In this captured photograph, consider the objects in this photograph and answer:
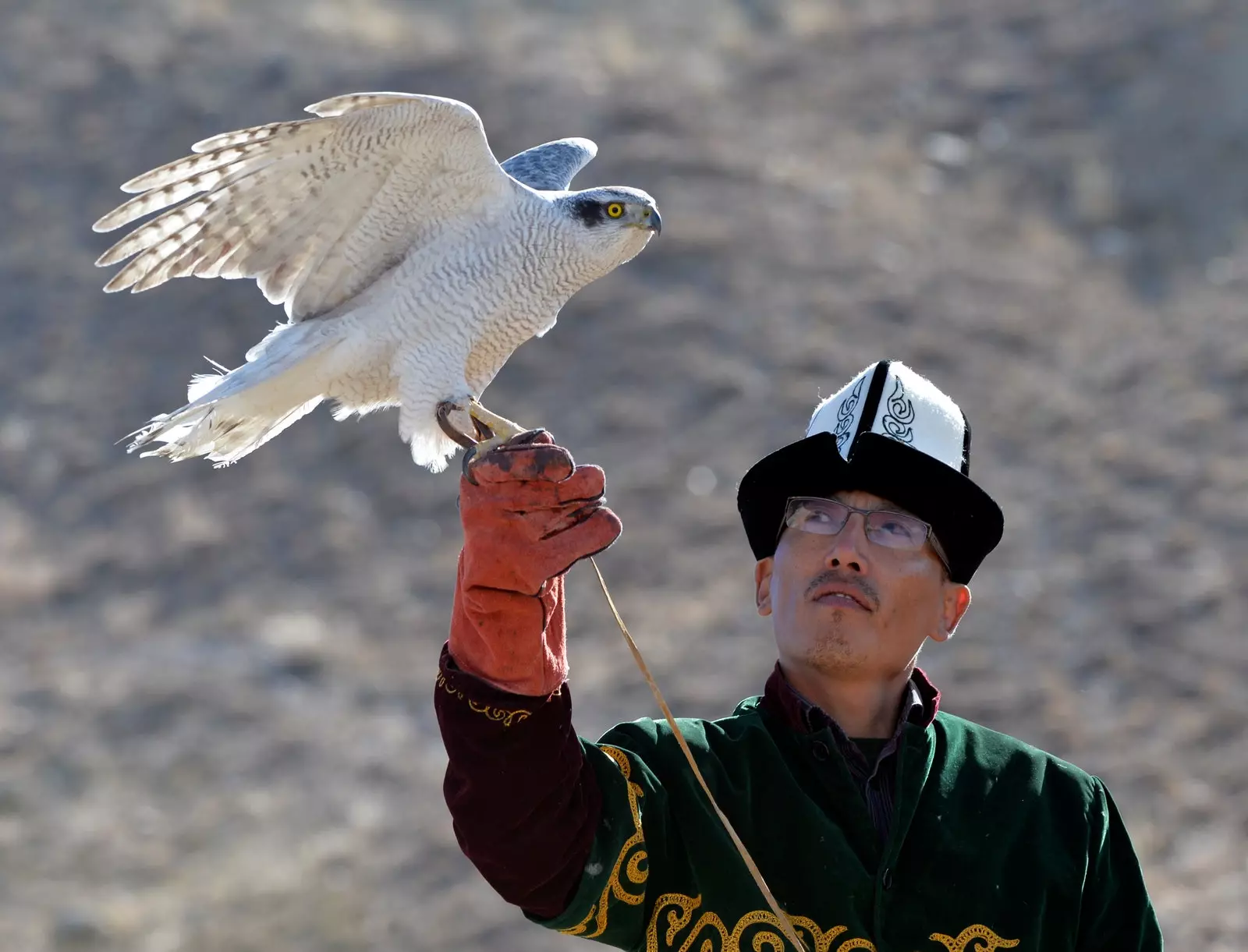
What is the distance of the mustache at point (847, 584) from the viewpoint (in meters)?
2.61

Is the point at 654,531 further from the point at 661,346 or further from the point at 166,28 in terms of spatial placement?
the point at 166,28

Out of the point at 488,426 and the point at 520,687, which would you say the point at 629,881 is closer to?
the point at 520,687

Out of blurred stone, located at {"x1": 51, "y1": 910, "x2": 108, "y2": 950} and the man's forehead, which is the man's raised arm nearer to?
the man's forehead

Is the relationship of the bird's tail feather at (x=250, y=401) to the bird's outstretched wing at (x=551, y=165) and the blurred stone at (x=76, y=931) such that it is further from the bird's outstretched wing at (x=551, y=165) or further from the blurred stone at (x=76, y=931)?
the blurred stone at (x=76, y=931)

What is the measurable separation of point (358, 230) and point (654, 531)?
6897 millimetres

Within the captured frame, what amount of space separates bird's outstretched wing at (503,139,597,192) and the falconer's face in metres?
1.43

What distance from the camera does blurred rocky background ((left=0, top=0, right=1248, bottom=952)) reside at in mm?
8172

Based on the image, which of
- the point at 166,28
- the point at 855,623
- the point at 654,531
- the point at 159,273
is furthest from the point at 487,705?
the point at 166,28

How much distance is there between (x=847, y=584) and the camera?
2.61 m

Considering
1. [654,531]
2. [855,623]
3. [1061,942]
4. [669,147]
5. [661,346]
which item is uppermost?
[669,147]

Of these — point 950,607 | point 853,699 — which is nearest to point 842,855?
point 853,699

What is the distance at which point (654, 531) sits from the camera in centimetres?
1012

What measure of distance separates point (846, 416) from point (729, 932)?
35.5 inches

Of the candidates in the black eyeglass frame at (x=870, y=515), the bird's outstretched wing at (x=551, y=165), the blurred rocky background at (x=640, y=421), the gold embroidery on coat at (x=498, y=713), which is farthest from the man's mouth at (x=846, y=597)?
the blurred rocky background at (x=640, y=421)
